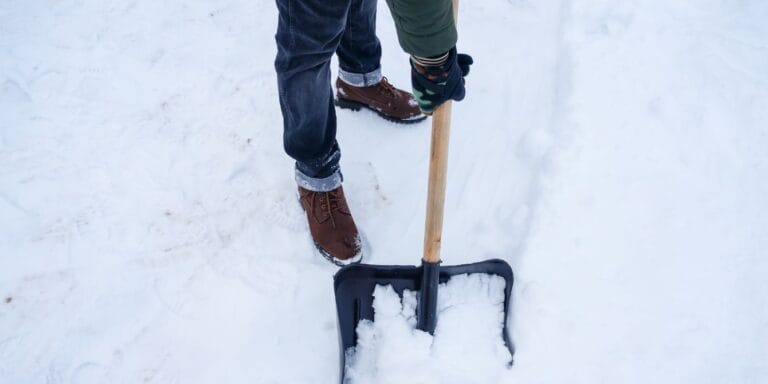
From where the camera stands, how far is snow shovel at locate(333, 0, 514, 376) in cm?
148

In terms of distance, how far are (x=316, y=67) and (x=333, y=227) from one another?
58cm

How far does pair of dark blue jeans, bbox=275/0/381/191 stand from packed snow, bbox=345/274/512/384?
1.65 ft

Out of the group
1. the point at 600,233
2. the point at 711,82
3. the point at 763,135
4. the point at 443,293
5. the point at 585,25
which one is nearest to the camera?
the point at 443,293

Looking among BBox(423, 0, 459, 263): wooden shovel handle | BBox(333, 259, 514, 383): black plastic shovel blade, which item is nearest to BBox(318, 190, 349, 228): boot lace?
BBox(333, 259, 514, 383): black plastic shovel blade

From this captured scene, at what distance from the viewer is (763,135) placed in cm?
196

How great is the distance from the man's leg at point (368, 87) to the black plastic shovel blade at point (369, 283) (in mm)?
865

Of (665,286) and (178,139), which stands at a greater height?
(178,139)

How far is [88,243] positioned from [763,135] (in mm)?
2514

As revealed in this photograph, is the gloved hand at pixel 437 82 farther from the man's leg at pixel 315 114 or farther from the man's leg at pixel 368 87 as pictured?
the man's leg at pixel 368 87

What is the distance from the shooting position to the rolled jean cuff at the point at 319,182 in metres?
1.83

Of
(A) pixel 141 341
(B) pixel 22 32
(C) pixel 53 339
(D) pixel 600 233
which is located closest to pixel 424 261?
(D) pixel 600 233

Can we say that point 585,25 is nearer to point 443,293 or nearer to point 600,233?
point 600,233

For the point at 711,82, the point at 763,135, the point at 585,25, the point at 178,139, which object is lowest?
the point at 178,139

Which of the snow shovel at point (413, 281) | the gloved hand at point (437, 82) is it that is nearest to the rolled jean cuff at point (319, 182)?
the snow shovel at point (413, 281)
